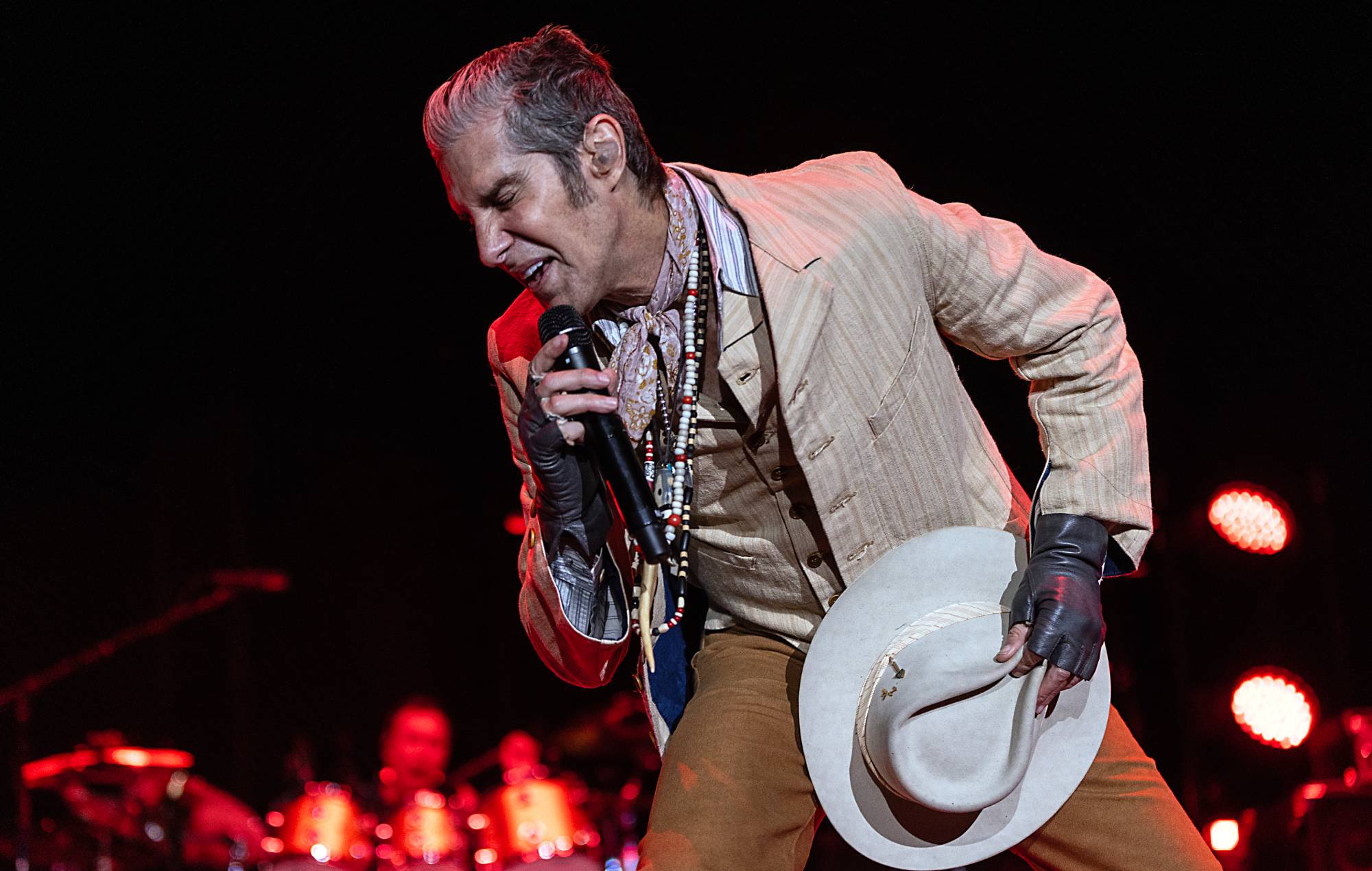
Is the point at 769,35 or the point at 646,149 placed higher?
the point at 769,35

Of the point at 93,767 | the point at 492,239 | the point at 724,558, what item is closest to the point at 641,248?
the point at 492,239

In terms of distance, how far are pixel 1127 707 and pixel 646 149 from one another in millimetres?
3835

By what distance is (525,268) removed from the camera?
1.79m

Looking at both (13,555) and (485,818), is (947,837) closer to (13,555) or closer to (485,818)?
(13,555)

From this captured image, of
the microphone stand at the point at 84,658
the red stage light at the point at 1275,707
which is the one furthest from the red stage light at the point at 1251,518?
the microphone stand at the point at 84,658

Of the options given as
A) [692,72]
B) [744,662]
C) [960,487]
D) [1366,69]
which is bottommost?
[744,662]

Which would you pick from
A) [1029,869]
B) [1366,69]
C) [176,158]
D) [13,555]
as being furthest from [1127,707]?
[13,555]

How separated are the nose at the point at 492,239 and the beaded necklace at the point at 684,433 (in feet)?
1.00

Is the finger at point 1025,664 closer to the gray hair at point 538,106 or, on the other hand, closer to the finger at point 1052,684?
the finger at point 1052,684

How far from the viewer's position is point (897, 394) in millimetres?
1859

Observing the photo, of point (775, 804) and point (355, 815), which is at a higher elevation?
point (775, 804)

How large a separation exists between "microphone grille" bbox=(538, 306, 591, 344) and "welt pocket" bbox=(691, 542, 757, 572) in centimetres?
49

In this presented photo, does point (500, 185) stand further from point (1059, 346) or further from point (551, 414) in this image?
point (1059, 346)

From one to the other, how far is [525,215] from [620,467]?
1.38 ft
